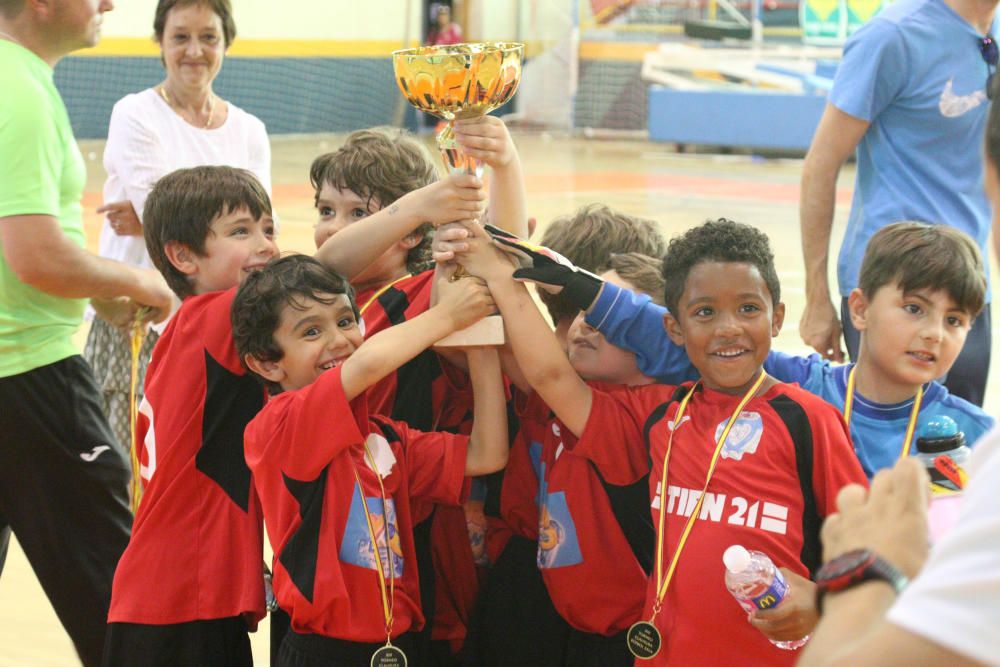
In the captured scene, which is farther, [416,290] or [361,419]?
[416,290]

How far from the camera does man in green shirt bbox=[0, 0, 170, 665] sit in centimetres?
294

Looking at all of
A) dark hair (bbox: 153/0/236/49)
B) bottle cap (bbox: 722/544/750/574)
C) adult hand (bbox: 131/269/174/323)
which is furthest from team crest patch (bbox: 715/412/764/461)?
dark hair (bbox: 153/0/236/49)

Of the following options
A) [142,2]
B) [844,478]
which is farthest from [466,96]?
[142,2]

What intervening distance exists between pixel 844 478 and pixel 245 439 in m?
1.18

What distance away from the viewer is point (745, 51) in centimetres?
1817

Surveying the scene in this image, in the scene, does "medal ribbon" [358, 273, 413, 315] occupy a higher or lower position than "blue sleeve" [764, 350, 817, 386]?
higher

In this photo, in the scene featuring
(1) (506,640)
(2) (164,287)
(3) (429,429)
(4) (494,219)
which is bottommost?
(1) (506,640)

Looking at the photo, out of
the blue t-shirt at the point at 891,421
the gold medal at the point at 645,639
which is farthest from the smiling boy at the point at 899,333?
the gold medal at the point at 645,639

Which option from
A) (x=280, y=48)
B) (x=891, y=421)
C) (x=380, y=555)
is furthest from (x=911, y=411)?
(x=280, y=48)

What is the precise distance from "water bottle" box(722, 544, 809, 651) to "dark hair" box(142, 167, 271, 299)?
1.41 m

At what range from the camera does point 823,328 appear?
10.9 ft

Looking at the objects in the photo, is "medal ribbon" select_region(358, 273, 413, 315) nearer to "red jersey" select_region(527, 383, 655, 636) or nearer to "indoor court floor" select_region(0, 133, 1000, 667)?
"red jersey" select_region(527, 383, 655, 636)

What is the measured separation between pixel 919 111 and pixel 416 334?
1.72 metres

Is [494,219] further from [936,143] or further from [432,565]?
[936,143]
